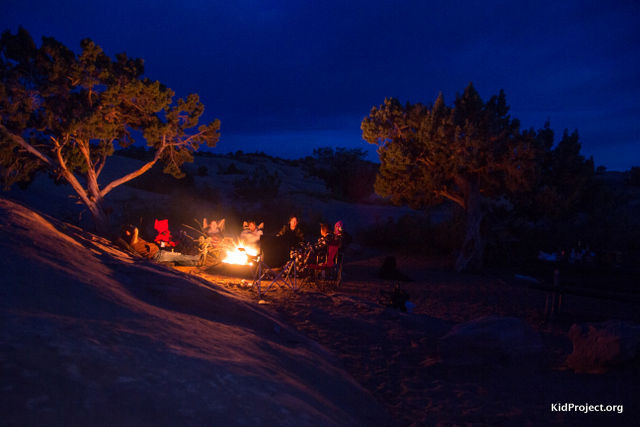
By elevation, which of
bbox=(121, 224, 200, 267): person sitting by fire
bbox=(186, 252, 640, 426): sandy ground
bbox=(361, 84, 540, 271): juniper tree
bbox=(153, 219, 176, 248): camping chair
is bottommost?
bbox=(186, 252, 640, 426): sandy ground

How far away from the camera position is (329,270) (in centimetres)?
920

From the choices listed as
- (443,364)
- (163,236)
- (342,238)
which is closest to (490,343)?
(443,364)

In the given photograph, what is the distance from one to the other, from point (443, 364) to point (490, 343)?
0.59m

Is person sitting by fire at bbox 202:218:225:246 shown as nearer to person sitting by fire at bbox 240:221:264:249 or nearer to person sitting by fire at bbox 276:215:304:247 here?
person sitting by fire at bbox 240:221:264:249

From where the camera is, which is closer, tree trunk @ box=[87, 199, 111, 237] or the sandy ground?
the sandy ground

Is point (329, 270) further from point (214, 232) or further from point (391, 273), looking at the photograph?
point (214, 232)

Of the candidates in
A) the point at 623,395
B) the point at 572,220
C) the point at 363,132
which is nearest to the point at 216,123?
the point at 363,132

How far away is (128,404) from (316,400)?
1.44 metres

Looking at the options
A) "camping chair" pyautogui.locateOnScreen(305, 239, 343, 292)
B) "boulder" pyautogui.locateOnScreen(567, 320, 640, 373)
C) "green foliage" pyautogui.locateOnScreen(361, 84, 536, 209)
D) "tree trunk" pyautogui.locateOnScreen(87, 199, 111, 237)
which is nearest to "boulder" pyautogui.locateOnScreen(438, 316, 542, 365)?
"boulder" pyautogui.locateOnScreen(567, 320, 640, 373)

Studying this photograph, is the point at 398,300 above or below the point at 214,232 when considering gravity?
below

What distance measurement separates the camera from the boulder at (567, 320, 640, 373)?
12.7 ft

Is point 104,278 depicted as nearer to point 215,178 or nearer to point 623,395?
point 623,395

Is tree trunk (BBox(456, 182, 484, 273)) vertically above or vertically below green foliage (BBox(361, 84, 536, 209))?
below

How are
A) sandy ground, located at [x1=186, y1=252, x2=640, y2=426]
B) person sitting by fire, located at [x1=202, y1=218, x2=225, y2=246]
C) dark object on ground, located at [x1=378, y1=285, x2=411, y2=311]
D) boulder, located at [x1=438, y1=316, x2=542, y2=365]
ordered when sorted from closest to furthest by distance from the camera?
sandy ground, located at [x1=186, y1=252, x2=640, y2=426], boulder, located at [x1=438, y1=316, x2=542, y2=365], dark object on ground, located at [x1=378, y1=285, x2=411, y2=311], person sitting by fire, located at [x1=202, y1=218, x2=225, y2=246]
